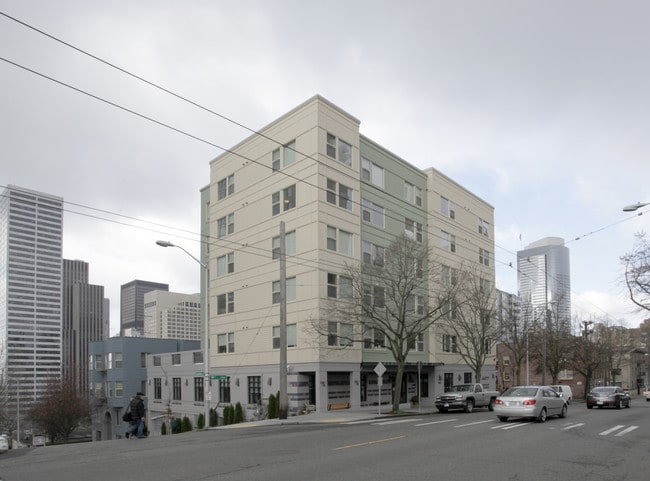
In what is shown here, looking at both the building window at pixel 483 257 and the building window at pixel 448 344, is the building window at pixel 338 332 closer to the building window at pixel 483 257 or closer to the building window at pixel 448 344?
the building window at pixel 448 344

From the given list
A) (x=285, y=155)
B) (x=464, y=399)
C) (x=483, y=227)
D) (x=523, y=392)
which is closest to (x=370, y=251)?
(x=285, y=155)

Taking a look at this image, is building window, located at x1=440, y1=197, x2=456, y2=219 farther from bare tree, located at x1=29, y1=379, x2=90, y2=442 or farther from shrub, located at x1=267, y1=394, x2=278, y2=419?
bare tree, located at x1=29, y1=379, x2=90, y2=442

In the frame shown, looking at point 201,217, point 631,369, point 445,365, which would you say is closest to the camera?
point 445,365

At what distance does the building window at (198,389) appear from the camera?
44.4 meters

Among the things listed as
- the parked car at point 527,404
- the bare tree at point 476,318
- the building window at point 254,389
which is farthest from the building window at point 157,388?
the parked car at point 527,404

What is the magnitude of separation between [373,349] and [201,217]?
19.6m

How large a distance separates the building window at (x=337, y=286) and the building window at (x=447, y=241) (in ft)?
46.7

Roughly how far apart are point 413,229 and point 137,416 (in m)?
27.6

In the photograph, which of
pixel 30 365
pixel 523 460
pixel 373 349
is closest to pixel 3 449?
pixel 523 460

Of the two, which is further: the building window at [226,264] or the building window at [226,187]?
the building window at [226,187]

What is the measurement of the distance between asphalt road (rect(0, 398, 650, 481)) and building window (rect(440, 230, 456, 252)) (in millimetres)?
28680

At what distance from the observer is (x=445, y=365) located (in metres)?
46.1

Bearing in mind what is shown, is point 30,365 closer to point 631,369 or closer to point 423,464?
point 631,369

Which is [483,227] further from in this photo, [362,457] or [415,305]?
[362,457]
